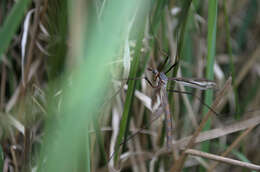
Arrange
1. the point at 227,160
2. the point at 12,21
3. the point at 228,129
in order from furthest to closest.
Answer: the point at 228,129, the point at 227,160, the point at 12,21

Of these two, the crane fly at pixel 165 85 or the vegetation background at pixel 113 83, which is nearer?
the vegetation background at pixel 113 83

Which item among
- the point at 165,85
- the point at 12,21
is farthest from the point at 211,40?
the point at 12,21

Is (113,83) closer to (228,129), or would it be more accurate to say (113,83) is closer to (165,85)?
(165,85)

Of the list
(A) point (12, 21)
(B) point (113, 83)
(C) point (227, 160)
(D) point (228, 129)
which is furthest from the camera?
(B) point (113, 83)

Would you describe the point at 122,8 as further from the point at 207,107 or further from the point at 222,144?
the point at 222,144

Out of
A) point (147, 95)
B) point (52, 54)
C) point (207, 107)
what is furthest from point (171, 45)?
point (52, 54)

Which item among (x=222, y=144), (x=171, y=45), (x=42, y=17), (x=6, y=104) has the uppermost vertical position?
(x=42, y=17)

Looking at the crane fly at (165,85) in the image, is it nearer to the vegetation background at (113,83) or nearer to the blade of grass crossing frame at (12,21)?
the vegetation background at (113,83)

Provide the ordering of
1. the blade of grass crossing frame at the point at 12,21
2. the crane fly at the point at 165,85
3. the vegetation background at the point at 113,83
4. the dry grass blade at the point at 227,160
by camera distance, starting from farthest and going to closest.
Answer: the crane fly at the point at 165,85 → the dry grass blade at the point at 227,160 → the blade of grass crossing frame at the point at 12,21 → the vegetation background at the point at 113,83

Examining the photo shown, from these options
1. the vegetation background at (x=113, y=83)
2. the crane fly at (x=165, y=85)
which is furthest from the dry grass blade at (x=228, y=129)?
the crane fly at (x=165, y=85)
